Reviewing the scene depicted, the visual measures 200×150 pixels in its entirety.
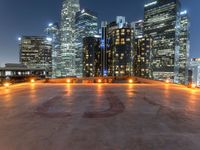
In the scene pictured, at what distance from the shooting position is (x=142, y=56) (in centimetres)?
13750

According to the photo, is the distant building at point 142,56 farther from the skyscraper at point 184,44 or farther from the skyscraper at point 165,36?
the skyscraper at point 184,44

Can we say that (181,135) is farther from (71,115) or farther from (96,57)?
(96,57)

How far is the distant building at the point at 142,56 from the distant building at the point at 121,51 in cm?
1197

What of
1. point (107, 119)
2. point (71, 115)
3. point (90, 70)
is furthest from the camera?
point (90, 70)

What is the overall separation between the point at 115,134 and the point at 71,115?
236 centimetres

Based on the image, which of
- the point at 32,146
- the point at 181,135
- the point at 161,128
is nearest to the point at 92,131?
the point at 32,146

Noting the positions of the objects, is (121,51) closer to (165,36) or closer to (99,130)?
(165,36)

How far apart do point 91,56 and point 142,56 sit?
147 ft

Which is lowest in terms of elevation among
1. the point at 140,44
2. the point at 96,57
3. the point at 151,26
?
the point at 96,57

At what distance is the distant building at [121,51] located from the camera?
406 ft

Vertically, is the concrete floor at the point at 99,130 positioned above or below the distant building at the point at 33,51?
below

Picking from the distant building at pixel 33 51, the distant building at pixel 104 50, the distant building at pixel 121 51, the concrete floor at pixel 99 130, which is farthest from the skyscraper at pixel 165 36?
the concrete floor at pixel 99 130

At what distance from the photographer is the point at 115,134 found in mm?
4418

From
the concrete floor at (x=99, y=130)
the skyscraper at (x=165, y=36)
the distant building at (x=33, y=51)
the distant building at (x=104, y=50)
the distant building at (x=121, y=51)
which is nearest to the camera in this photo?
the concrete floor at (x=99, y=130)
